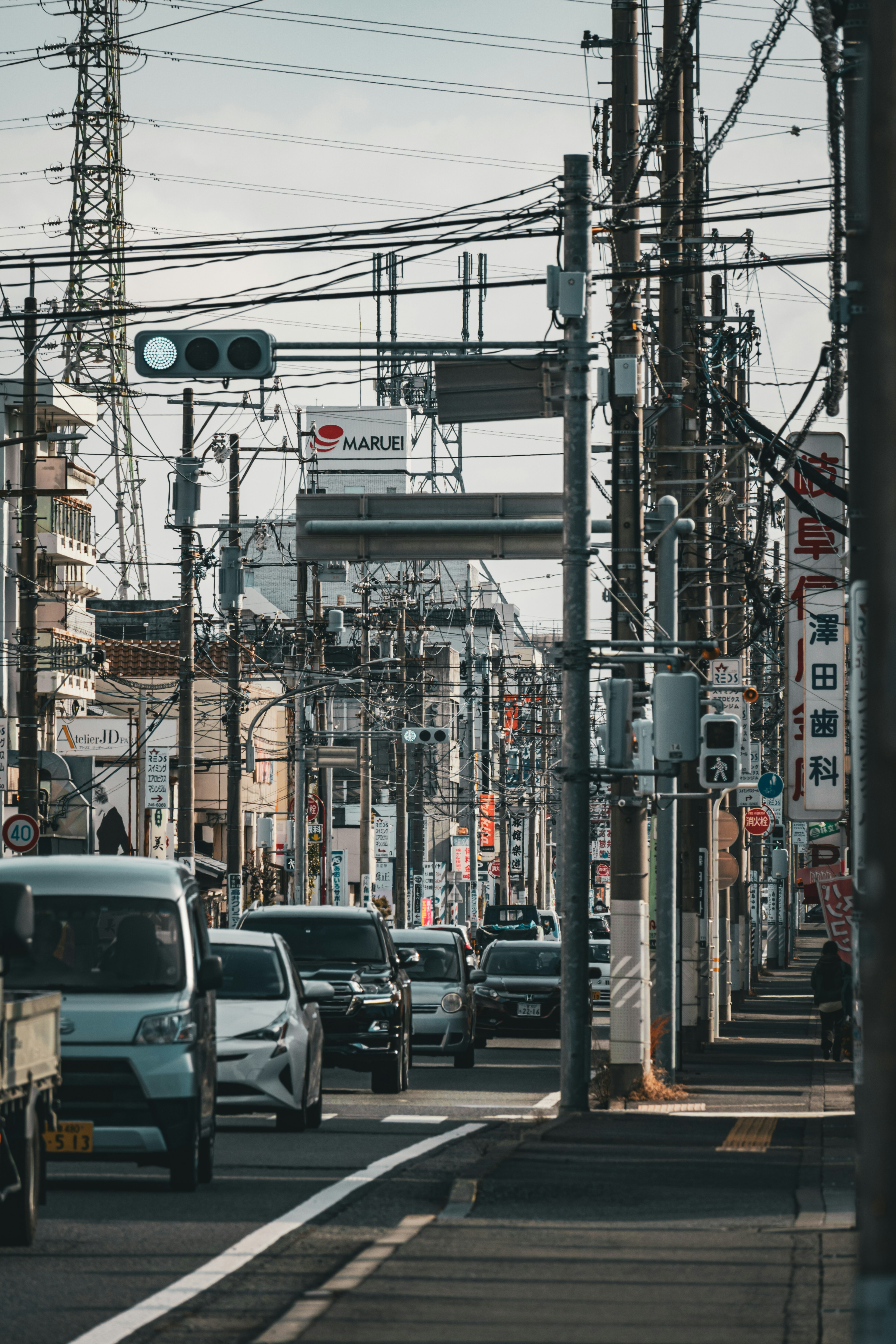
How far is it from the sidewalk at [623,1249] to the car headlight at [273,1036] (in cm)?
211

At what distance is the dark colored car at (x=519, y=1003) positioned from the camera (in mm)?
35312

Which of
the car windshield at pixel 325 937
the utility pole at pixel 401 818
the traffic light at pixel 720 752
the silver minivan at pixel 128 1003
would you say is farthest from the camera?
the utility pole at pixel 401 818

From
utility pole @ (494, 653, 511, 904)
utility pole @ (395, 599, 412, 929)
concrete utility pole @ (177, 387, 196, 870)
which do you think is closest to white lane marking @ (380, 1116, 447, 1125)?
→ concrete utility pole @ (177, 387, 196, 870)

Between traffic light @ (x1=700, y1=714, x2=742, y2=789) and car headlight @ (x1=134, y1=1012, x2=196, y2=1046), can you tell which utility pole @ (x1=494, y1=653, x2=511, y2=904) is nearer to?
traffic light @ (x1=700, y1=714, x2=742, y2=789)

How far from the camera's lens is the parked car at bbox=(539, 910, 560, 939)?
73750 mm

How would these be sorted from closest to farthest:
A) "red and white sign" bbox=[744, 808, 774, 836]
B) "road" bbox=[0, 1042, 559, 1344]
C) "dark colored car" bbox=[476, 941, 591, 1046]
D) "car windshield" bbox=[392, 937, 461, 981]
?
"road" bbox=[0, 1042, 559, 1344]
"car windshield" bbox=[392, 937, 461, 981]
"dark colored car" bbox=[476, 941, 591, 1046]
"red and white sign" bbox=[744, 808, 774, 836]

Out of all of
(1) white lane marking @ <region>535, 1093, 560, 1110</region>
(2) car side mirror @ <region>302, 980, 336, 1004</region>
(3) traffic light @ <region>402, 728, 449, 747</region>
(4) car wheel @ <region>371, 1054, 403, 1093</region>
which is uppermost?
(3) traffic light @ <region>402, 728, 449, 747</region>

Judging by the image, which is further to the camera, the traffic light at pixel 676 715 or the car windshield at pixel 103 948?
the traffic light at pixel 676 715

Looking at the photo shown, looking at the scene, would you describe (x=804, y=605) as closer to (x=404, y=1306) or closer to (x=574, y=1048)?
(x=574, y=1048)

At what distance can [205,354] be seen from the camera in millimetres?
18953

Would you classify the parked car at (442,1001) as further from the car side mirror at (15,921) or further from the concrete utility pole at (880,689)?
the concrete utility pole at (880,689)

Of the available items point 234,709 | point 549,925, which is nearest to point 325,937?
point 234,709

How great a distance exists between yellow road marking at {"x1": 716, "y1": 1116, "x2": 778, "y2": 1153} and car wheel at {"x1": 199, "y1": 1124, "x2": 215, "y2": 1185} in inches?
187

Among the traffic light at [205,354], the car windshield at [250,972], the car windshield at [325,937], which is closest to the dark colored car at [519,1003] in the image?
the car windshield at [325,937]
